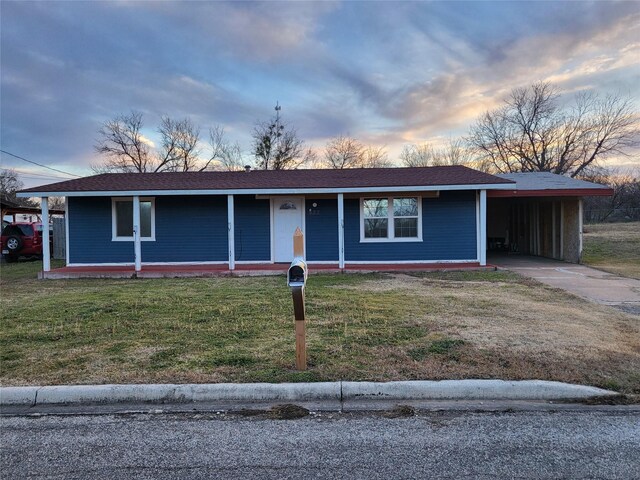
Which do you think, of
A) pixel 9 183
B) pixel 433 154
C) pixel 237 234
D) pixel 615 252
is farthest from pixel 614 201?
pixel 9 183

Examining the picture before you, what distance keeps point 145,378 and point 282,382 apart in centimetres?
134

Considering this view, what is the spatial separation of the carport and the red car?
18.4 meters

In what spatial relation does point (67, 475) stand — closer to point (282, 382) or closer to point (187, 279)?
point (282, 382)

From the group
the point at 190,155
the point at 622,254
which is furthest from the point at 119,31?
the point at 190,155

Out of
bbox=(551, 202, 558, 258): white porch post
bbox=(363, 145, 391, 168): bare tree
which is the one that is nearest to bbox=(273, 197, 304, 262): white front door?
bbox=(551, 202, 558, 258): white porch post

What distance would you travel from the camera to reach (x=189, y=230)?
14.3m

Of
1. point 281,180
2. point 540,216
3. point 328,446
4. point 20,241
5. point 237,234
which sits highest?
point 281,180

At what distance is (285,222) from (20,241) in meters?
12.3

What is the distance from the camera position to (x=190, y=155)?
4438 centimetres

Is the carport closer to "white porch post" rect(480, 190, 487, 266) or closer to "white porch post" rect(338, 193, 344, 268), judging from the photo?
"white porch post" rect(480, 190, 487, 266)

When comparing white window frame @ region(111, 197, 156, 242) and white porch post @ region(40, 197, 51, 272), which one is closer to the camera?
white porch post @ region(40, 197, 51, 272)

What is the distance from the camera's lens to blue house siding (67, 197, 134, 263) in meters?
14.2

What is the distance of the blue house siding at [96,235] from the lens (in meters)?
14.2

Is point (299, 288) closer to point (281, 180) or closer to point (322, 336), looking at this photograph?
point (322, 336)
